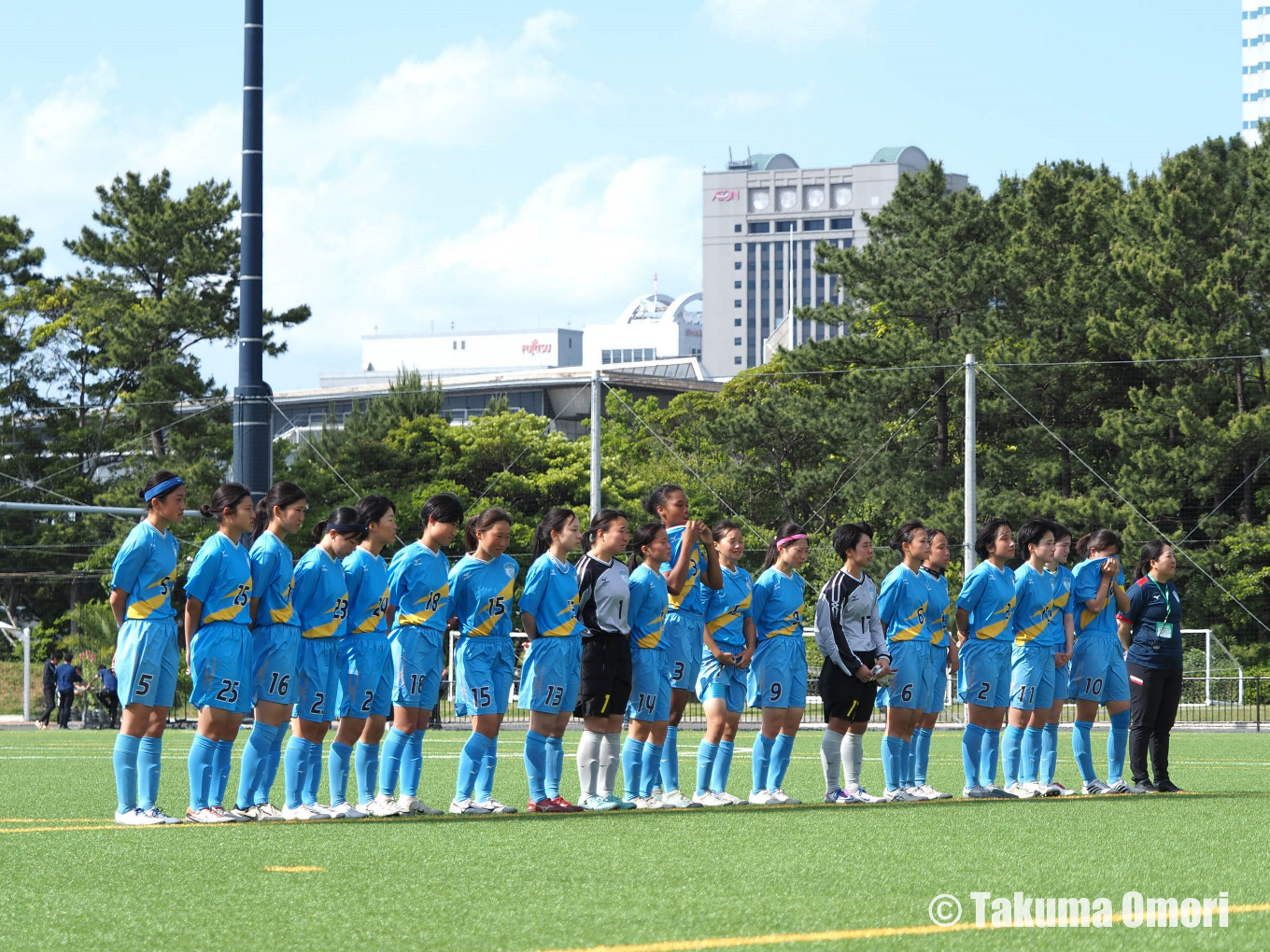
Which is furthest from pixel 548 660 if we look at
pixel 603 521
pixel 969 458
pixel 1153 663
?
pixel 969 458

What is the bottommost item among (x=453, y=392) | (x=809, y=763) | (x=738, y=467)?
(x=809, y=763)

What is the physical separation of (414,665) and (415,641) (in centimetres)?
14

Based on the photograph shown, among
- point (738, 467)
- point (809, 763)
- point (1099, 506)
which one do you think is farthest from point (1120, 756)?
point (738, 467)

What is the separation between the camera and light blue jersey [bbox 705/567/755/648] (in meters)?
11.6

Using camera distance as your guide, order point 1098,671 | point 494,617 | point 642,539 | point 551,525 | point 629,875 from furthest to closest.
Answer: point 1098,671 → point 642,539 → point 551,525 → point 494,617 → point 629,875

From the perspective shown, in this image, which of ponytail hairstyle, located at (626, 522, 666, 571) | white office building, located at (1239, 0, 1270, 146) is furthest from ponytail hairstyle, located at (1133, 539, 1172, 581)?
white office building, located at (1239, 0, 1270, 146)

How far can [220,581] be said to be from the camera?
9.57 metres

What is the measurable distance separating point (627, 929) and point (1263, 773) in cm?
1117

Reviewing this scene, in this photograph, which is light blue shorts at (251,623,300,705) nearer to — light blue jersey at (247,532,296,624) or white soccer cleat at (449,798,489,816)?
light blue jersey at (247,532,296,624)

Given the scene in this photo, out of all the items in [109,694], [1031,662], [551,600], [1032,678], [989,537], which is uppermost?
[989,537]

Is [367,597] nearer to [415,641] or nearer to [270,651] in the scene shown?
[415,641]

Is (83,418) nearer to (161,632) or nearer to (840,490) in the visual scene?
(840,490)

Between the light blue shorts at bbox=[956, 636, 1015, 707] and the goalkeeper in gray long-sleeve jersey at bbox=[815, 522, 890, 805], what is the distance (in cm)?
87

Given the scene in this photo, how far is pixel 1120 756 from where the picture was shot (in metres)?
12.5
